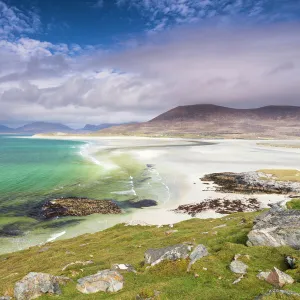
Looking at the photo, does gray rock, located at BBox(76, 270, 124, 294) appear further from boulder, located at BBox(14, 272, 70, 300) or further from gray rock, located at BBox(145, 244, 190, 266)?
gray rock, located at BBox(145, 244, 190, 266)

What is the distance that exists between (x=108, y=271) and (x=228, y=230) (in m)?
15.4

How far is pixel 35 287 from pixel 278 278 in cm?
1586

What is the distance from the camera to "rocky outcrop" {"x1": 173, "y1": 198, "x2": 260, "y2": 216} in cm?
5238

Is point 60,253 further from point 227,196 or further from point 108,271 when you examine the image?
point 227,196

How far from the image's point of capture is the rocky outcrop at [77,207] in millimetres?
51569

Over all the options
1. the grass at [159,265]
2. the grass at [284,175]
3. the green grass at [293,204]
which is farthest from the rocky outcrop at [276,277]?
the grass at [284,175]

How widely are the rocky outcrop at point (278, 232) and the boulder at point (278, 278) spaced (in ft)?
17.4

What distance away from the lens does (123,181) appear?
7856cm

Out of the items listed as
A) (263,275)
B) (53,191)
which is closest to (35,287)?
(263,275)

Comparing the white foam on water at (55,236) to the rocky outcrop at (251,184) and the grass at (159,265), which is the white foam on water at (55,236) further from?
the rocky outcrop at (251,184)

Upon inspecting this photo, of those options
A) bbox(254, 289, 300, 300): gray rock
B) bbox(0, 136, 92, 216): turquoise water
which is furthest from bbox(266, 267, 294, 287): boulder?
bbox(0, 136, 92, 216): turquoise water

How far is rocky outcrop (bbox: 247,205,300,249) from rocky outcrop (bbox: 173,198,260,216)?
83.7 ft

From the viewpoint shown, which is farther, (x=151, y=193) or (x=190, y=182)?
(x=190, y=182)

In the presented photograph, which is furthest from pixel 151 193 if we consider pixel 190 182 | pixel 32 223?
pixel 32 223
